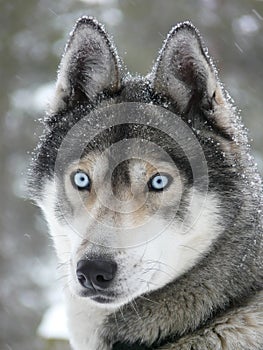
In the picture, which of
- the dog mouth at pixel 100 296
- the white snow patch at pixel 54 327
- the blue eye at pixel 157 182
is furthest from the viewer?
the white snow patch at pixel 54 327

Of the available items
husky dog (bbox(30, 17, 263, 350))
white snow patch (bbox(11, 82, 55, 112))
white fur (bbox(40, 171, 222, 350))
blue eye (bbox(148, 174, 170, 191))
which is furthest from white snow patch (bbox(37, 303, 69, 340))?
white snow patch (bbox(11, 82, 55, 112))

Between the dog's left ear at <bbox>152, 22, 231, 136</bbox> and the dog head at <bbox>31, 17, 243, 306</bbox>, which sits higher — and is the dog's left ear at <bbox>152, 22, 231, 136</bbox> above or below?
above

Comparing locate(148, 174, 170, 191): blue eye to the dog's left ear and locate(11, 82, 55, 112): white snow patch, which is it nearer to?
the dog's left ear

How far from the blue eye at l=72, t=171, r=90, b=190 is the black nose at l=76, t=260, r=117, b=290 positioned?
494mm

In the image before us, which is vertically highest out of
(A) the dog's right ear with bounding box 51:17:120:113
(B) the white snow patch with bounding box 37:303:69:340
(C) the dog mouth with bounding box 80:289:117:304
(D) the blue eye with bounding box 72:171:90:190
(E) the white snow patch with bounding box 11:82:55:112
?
(E) the white snow patch with bounding box 11:82:55:112

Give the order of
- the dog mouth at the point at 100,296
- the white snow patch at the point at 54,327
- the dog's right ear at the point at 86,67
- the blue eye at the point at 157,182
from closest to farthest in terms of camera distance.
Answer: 1. the dog mouth at the point at 100,296
2. the blue eye at the point at 157,182
3. the dog's right ear at the point at 86,67
4. the white snow patch at the point at 54,327

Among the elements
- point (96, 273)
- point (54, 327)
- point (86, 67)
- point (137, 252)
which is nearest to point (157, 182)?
point (137, 252)

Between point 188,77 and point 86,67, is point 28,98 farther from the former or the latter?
point 188,77

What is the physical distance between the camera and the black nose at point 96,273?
2678 millimetres

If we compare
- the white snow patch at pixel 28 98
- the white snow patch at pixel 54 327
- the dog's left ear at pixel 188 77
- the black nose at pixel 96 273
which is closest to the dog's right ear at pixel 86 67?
the dog's left ear at pixel 188 77

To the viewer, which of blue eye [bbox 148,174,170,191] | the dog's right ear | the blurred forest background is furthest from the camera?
the blurred forest background

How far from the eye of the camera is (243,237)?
9.75 ft

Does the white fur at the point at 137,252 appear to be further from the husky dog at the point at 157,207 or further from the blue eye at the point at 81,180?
the blue eye at the point at 81,180

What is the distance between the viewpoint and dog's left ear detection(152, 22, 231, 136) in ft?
9.96
